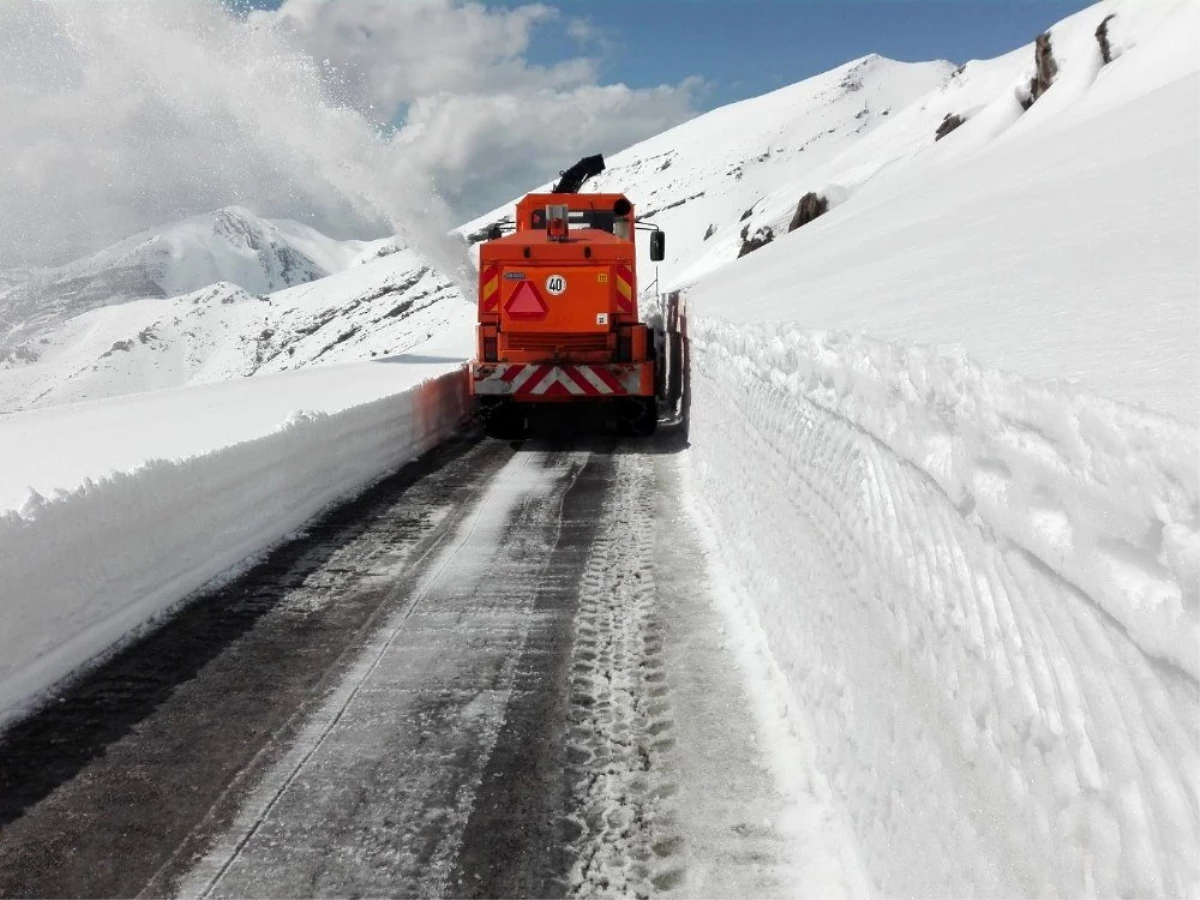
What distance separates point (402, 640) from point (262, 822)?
1803 mm

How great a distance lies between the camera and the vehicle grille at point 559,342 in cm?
1243

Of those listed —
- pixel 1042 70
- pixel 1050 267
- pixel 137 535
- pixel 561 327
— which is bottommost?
pixel 137 535

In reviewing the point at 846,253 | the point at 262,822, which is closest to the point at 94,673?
the point at 262,822

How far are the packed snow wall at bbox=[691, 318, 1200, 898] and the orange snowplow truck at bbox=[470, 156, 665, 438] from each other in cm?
830

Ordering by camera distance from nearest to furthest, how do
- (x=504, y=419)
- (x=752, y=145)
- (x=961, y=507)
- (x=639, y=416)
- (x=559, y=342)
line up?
(x=961, y=507)
(x=559, y=342)
(x=639, y=416)
(x=504, y=419)
(x=752, y=145)

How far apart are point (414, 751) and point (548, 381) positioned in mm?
8641

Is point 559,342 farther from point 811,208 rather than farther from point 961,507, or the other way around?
point 811,208

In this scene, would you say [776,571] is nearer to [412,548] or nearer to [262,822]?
[262,822]

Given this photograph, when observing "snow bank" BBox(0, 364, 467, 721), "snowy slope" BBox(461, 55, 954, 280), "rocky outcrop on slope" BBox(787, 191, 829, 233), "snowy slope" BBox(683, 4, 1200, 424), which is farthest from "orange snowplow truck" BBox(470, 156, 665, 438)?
"snowy slope" BBox(461, 55, 954, 280)

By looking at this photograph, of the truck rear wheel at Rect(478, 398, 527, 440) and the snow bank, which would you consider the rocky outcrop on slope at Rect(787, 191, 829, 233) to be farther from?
the snow bank

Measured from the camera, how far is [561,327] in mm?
12375

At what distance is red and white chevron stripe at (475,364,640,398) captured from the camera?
12258 millimetres

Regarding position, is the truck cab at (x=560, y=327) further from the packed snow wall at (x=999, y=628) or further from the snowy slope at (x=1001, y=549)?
the packed snow wall at (x=999, y=628)

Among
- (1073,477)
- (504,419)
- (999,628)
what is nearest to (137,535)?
(999,628)
